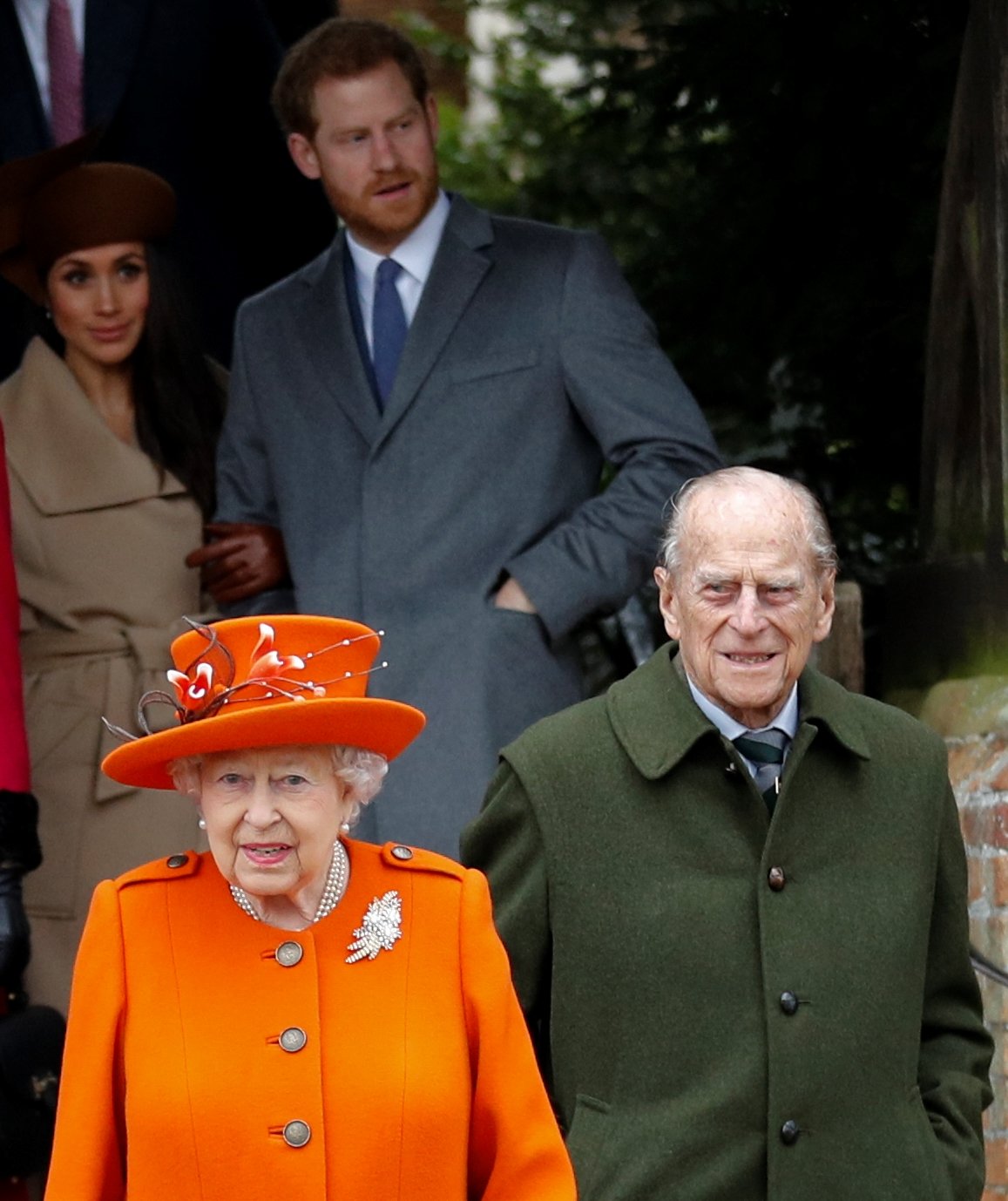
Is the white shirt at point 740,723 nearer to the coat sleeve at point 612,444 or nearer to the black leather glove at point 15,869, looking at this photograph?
the coat sleeve at point 612,444

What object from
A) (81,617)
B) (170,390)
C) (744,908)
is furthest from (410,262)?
(744,908)

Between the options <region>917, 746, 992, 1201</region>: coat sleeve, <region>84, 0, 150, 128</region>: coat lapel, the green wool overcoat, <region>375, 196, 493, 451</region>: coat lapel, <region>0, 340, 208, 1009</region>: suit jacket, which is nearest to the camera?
the green wool overcoat

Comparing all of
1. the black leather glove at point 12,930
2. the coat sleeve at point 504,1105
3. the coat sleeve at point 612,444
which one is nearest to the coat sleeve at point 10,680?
the black leather glove at point 12,930

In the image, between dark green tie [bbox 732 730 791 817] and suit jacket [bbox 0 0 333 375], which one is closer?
dark green tie [bbox 732 730 791 817]

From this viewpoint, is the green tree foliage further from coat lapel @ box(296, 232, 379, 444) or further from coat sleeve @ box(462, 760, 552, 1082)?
coat sleeve @ box(462, 760, 552, 1082)

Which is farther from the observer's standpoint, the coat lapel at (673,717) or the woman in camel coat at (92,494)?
the woman in camel coat at (92,494)

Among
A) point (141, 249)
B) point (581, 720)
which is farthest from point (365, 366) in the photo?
point (581, 720)

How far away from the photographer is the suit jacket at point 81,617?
4.95m

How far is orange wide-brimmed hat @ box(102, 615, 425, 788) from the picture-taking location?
114 inches

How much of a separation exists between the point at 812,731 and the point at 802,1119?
1.64 feet

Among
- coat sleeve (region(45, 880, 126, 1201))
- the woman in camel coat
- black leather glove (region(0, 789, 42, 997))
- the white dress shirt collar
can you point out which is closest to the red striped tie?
the woman in camel coat

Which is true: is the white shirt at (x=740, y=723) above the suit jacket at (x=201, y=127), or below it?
below

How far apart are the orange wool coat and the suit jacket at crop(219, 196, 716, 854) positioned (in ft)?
5.01

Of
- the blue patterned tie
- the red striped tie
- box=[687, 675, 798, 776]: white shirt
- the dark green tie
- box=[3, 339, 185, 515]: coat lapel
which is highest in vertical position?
the red striped tie
